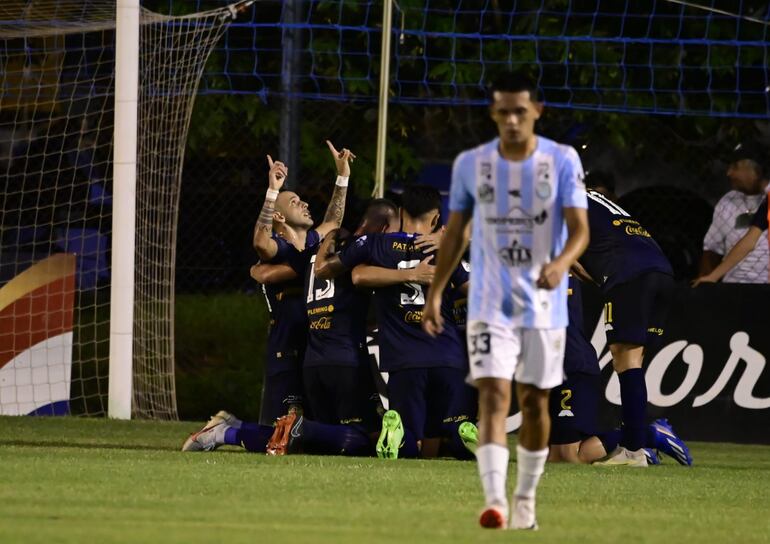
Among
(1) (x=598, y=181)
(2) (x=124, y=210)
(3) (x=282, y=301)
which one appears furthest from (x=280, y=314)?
(2) (x=124, y=210)

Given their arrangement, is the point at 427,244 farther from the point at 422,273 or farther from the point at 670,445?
the point at 670,445

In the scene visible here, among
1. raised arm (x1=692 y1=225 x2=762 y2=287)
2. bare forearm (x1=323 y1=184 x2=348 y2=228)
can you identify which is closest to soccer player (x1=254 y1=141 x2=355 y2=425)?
bare forearm (x1=323 y1=184 x2=348 y2=228)

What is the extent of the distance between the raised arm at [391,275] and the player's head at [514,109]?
382cm

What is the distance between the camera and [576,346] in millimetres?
10961

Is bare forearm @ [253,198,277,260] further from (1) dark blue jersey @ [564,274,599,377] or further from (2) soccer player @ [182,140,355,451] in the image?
(1) dark blue jersey @ [564,274,599,377]

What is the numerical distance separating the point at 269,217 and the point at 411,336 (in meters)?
1.33

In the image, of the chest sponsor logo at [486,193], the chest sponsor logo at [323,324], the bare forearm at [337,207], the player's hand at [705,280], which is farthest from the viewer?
the player's hand at [705,280]

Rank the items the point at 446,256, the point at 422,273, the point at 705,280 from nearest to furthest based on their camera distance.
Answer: the point at 446,256 → the point at 422,273 → the point at 705,280

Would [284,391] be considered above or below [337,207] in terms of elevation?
below

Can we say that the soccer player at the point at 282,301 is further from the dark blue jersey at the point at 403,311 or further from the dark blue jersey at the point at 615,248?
the dark blue jersey at the point at 615,248

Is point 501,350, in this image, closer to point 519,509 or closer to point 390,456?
point 519,509

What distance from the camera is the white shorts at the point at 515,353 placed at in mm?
6695

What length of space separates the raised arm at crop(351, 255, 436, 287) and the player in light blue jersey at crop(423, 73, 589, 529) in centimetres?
374

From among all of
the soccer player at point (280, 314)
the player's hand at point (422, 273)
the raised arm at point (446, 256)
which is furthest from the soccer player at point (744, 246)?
the raised arm at point (446, 256)
